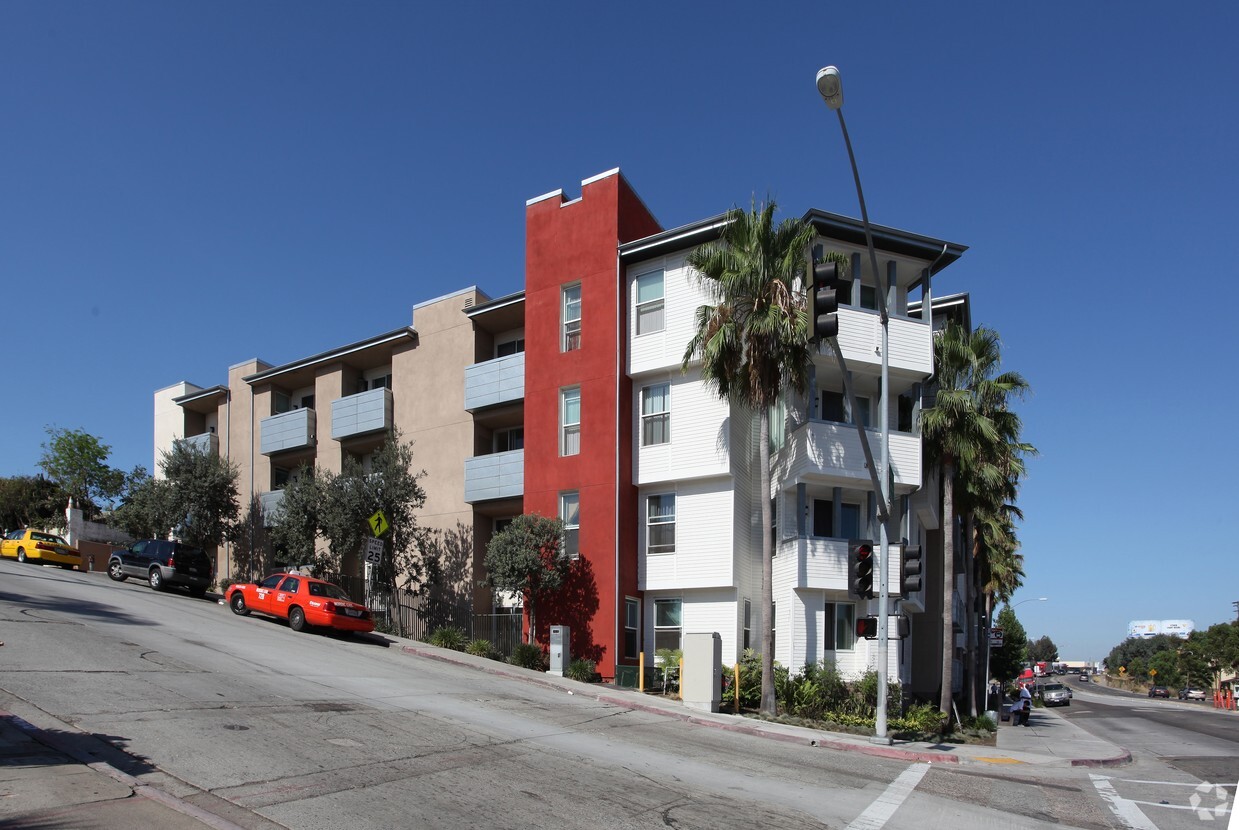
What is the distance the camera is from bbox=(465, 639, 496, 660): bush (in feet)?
85.0

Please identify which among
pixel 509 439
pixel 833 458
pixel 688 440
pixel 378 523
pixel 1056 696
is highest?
pixel 509 439

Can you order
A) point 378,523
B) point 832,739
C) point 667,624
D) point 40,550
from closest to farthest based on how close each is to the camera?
1. point 832,739
2. point 667,624
3. point 378,523
4. point 40,550

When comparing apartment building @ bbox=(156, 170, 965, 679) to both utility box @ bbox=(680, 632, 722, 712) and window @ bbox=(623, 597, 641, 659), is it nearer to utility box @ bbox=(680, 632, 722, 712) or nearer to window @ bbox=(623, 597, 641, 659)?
window @ bbox=(623, 597, 641, 659)

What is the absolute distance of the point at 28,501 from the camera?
196ft

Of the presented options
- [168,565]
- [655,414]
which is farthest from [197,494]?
[655,414]

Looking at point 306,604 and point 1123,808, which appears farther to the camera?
point 306,604

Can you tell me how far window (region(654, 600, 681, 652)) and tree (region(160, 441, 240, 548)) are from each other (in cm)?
2071

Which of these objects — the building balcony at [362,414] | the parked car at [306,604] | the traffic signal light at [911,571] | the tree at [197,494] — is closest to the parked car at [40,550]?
the tree at [197,494]

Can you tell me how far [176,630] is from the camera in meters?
20.9

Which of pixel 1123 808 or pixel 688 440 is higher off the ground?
pixel 688 440

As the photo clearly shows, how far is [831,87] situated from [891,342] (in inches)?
540

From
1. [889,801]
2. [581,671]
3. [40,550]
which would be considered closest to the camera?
[889,801]

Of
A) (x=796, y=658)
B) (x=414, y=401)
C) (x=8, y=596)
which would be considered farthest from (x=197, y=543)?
(x=796, y=658)

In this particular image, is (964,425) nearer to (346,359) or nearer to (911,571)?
(911,571)
